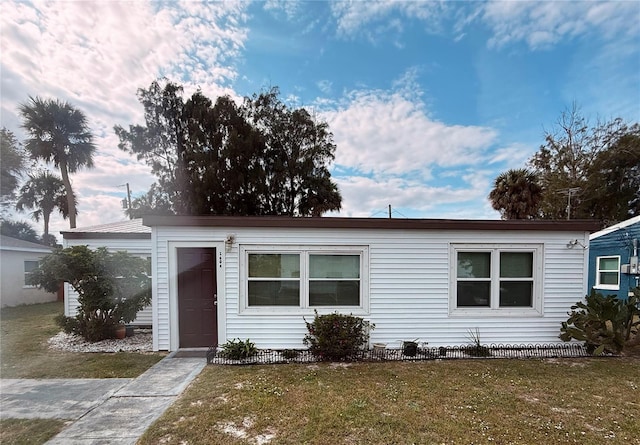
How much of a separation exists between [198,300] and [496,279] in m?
6.42

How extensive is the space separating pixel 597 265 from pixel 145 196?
24.5 meters

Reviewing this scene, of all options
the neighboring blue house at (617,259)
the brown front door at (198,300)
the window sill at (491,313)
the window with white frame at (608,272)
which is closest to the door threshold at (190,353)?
the brown front door at (198,300)

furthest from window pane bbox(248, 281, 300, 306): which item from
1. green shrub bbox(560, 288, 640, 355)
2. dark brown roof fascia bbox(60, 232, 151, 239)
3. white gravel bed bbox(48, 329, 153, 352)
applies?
green shrub bbox(560, 288, 640, 355)

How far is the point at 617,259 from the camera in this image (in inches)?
437

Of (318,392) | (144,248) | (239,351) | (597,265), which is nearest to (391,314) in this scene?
(318,392)

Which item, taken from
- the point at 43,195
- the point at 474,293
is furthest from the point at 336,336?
the point at 43,195

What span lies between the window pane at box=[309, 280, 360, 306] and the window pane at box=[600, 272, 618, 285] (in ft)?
37.8

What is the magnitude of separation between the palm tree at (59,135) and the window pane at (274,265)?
59.8 ft

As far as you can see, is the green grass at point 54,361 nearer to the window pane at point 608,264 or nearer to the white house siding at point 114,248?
the white house siding at point 114,248

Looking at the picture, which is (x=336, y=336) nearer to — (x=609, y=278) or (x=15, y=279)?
(x=609, y=278)

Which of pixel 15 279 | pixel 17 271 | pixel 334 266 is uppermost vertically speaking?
pixel 334 266

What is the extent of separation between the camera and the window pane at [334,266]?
6316 millimetres

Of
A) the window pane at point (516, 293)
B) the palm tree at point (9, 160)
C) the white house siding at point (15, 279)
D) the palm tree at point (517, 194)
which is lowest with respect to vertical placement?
the white house siding at point (15, 279)

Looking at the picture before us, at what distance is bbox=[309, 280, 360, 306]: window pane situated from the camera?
20.7 ft
